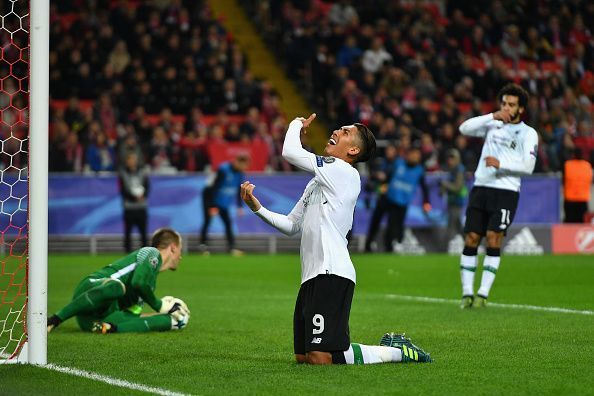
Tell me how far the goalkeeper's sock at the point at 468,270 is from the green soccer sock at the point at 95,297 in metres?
3.95

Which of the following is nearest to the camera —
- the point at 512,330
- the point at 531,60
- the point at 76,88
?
the point at 512,330

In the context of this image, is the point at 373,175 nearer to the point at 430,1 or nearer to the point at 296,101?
the point at 296,101

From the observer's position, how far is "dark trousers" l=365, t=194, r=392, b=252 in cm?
2230

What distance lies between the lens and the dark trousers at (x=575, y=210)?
23031 millimetres

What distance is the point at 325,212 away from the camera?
733cm

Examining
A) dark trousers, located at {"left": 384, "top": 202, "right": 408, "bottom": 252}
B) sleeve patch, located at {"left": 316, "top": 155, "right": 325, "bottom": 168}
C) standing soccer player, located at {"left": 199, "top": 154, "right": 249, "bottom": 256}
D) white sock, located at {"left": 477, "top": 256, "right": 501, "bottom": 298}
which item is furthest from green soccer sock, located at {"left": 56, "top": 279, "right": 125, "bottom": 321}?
dark trousers, located at {"left": 384, "top": 202, "right": 408, "bottom": 252}

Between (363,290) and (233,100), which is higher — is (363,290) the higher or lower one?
the lower one

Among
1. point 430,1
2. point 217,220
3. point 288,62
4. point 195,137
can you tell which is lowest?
point 217,220

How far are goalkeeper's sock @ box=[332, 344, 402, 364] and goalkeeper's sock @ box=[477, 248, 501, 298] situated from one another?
14.8ft

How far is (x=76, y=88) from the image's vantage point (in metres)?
24.1

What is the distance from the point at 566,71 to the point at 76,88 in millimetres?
13424

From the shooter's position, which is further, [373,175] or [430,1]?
[430,1]

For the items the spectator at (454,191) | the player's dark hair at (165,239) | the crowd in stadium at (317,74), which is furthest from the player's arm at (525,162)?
the crowd in stadium at (317,74)

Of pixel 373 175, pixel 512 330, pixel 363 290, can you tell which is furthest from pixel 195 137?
pixel 512 330
